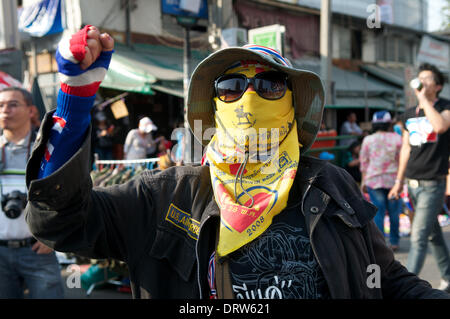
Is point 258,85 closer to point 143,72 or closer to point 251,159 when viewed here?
point 251,159

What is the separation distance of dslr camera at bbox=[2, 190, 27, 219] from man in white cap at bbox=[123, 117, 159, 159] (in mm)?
4836

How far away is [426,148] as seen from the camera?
14.7ft

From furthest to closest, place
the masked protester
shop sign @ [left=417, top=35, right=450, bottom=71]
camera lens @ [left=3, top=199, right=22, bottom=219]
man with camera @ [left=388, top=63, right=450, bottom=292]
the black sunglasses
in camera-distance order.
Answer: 1. shop sign @ [left=417, top=35, right=450, bottom=71]
2. man with camera @ [left=388, top=63, right=450, bottom=292]
3. camera lens @ [left=3, top=199, right=22, bottom=219]
4. the black sunglasses
5. the masked protester

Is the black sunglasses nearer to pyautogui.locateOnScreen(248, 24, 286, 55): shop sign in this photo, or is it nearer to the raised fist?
the raised fist

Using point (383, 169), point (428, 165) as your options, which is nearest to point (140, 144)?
point (383, 169)

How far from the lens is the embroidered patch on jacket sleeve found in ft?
5.44

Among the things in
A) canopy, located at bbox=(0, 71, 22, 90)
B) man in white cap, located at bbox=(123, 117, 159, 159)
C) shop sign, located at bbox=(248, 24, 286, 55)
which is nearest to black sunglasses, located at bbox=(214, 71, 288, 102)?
canopy, located at bbox=(0, 71, 22, 90)

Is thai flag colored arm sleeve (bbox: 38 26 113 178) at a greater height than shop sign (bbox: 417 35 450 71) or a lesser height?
lesser

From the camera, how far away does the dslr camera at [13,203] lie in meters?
3.02

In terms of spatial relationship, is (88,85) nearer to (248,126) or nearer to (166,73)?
(248,126)

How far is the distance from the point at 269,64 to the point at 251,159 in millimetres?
388

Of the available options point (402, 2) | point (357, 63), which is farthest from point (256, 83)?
point (402, 2)

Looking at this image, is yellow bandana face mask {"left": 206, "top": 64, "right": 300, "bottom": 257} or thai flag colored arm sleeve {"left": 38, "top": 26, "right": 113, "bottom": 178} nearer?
thai flag colored arm sleeve {"left": 38, "top": 26, "right": 113, "bottom": 178}
